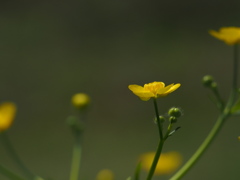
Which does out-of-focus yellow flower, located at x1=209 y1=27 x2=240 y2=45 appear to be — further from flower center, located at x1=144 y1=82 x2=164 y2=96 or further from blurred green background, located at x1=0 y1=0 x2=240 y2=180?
blurred green background, located at x1=0 y1=0 x2=240 y2=180

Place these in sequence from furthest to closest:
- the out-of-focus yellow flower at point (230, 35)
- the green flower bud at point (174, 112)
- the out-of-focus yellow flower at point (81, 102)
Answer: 1. the out-of-focus yellow flower at point (81, 102)
2. the out-of-focus yellow flower at point (230, 35)
3. the green flower bud at point (174, 112)

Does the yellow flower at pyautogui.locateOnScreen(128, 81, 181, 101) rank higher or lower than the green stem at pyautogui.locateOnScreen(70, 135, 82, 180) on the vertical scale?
higher

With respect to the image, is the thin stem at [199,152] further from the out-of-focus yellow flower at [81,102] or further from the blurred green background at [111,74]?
the blurred green background at [111,74]

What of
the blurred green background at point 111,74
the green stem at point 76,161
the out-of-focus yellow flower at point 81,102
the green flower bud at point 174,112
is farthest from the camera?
the blurred green background at point 111,74

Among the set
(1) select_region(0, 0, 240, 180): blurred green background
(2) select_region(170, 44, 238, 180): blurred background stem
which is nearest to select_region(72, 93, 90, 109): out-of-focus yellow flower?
(2) select_region(170, 44, 238, 180): blurred background stem

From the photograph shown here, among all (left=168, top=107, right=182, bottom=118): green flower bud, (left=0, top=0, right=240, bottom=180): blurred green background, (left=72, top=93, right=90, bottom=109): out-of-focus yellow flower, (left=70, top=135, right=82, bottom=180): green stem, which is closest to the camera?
(left=168, top=107, right=182, bottom=118): green flower bud

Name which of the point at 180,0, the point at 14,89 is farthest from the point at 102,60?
the point at 180,0

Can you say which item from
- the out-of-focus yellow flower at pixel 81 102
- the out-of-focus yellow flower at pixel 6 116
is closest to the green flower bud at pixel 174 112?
the out-of-focus yellow flower at pixel 6 116

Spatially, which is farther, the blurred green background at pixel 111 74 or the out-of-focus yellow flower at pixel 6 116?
the blurred green background at pixel 111 74

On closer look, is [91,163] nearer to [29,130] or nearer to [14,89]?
[29,130]

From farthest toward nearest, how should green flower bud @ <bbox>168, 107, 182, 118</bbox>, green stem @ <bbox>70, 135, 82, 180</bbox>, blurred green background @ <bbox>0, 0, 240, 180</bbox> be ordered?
blurred green background @ <bbox>0, 0, 240, 180</bbox>
green stem @ <bbox>70, 135, 82, 180</bbox>
green flower bud @ <bbox>168, 107, 182, 118</bbox>
